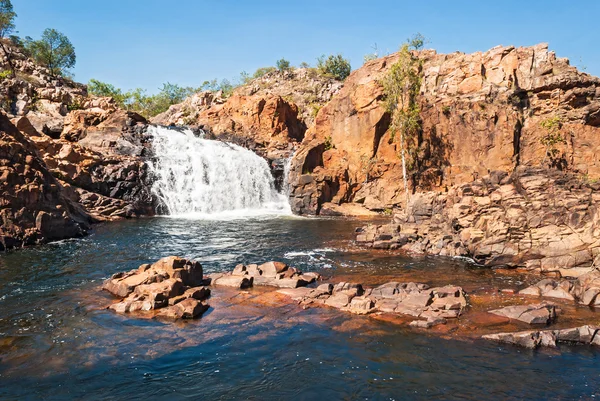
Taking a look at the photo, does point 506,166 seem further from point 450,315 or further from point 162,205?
point 162,205

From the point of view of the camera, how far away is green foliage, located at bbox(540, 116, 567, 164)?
3734 cm

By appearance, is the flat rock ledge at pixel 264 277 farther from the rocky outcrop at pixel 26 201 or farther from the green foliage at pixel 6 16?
the green foliage at pixel 6 16

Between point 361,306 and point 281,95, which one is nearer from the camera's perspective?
point 361,306

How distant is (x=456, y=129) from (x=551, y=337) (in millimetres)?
32975

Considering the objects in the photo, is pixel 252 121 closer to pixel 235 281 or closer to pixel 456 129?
pixel 456 129

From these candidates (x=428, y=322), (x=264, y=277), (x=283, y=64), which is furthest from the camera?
(x=283, y=64)

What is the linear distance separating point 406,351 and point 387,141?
118 feet

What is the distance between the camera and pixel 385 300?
48.4ft

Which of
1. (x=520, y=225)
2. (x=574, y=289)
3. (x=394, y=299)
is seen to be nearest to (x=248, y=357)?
(x=394, y=299)

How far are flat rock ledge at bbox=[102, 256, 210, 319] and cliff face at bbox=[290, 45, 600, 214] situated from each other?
26.9m

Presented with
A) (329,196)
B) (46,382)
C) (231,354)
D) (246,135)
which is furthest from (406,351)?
(246,135)

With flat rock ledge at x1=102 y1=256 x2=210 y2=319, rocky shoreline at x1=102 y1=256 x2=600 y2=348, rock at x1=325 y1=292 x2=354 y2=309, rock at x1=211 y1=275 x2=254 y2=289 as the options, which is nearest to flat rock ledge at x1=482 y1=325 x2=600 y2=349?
rocky shoreline at x1=102 y1=256 x2=600 y2=348

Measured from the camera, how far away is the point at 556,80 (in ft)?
124

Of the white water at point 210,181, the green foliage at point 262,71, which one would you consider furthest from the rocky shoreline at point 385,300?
the green foliage at point 262,71
